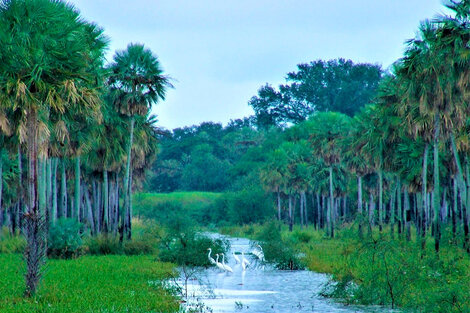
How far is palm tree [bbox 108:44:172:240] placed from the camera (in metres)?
40.4

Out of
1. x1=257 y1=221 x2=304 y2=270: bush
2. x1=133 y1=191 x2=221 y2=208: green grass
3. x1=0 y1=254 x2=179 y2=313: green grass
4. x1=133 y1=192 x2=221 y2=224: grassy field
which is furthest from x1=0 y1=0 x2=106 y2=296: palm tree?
x1=133 y1=191 x2=221 y2=208: green grass

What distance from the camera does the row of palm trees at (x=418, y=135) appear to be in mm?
28453

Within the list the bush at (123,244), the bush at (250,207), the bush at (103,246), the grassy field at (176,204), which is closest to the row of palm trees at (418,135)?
the bush at (123,244)

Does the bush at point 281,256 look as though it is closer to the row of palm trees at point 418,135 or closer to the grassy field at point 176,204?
the row of palm trees at point 418,135

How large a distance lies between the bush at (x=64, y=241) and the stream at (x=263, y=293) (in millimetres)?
6134

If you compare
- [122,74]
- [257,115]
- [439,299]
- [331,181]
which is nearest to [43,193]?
[122,74]

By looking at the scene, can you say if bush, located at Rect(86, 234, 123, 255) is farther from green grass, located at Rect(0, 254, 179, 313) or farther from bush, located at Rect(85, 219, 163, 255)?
green grass, located at Rect(0, 254, 179, 313)

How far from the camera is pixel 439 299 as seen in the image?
13.9 m

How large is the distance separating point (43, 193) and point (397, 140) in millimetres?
20367

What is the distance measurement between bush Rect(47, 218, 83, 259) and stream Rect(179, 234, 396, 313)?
241 inches

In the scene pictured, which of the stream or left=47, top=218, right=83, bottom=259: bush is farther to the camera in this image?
left=47, top=218, right=83, bottom=259: bush

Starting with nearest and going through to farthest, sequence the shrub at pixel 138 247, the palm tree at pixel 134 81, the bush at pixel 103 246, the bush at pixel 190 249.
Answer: the bush at pixel 190 249 < the bush at pixel 103 246 < the shrub at pixel 138 247 < the palm tree at pixel 134 81

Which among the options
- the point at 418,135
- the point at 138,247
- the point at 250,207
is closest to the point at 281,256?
the point at 138,247

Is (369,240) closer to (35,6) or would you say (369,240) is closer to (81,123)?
(35,6)
